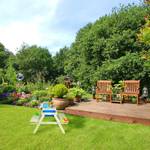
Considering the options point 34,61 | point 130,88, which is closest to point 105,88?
point 130,88

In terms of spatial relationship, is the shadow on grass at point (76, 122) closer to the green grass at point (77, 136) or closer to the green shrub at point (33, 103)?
the green grass at point (77, 136)

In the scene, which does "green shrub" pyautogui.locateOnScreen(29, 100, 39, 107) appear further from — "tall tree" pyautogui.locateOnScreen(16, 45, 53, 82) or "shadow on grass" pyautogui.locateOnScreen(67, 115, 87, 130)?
"tall tree" pyautogui.locateOnScreen(16, 45, 53, 82)

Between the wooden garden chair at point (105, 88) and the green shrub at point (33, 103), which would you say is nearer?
the green shrub at point (33, 103)

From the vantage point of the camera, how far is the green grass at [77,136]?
445cm

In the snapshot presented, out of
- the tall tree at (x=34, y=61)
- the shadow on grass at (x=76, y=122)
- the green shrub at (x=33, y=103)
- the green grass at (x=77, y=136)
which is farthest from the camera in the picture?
the tall tree at (x=34, y=61)

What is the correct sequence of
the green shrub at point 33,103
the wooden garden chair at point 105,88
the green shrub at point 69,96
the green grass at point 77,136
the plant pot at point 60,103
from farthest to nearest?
the wooden garden chair at point 105,88, the green shrub at point 33,103, the green shrub at point 69,96, the plant pot at point 60,103, the green grass at point 77,136

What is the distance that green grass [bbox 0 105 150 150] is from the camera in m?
4.45

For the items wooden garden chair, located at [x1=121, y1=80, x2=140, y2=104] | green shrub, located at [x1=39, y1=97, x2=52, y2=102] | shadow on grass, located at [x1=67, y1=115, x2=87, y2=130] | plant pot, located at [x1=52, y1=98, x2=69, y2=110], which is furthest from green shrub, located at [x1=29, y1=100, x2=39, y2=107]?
wooden garden chair, located at [x1=121, y1=80, x2=140, y2=104]

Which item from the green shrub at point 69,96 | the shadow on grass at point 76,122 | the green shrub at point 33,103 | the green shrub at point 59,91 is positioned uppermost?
the green shrub at point 59,91

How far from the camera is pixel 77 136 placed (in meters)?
5.03

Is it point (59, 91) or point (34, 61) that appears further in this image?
point (34, 61)

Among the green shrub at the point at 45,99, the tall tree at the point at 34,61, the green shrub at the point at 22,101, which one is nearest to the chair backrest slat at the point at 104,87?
the green shrub at the point at 45,99

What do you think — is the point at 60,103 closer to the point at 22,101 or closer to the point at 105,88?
the point at 22,101

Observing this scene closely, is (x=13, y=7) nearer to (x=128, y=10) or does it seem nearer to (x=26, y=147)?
(x=128, y=10)
